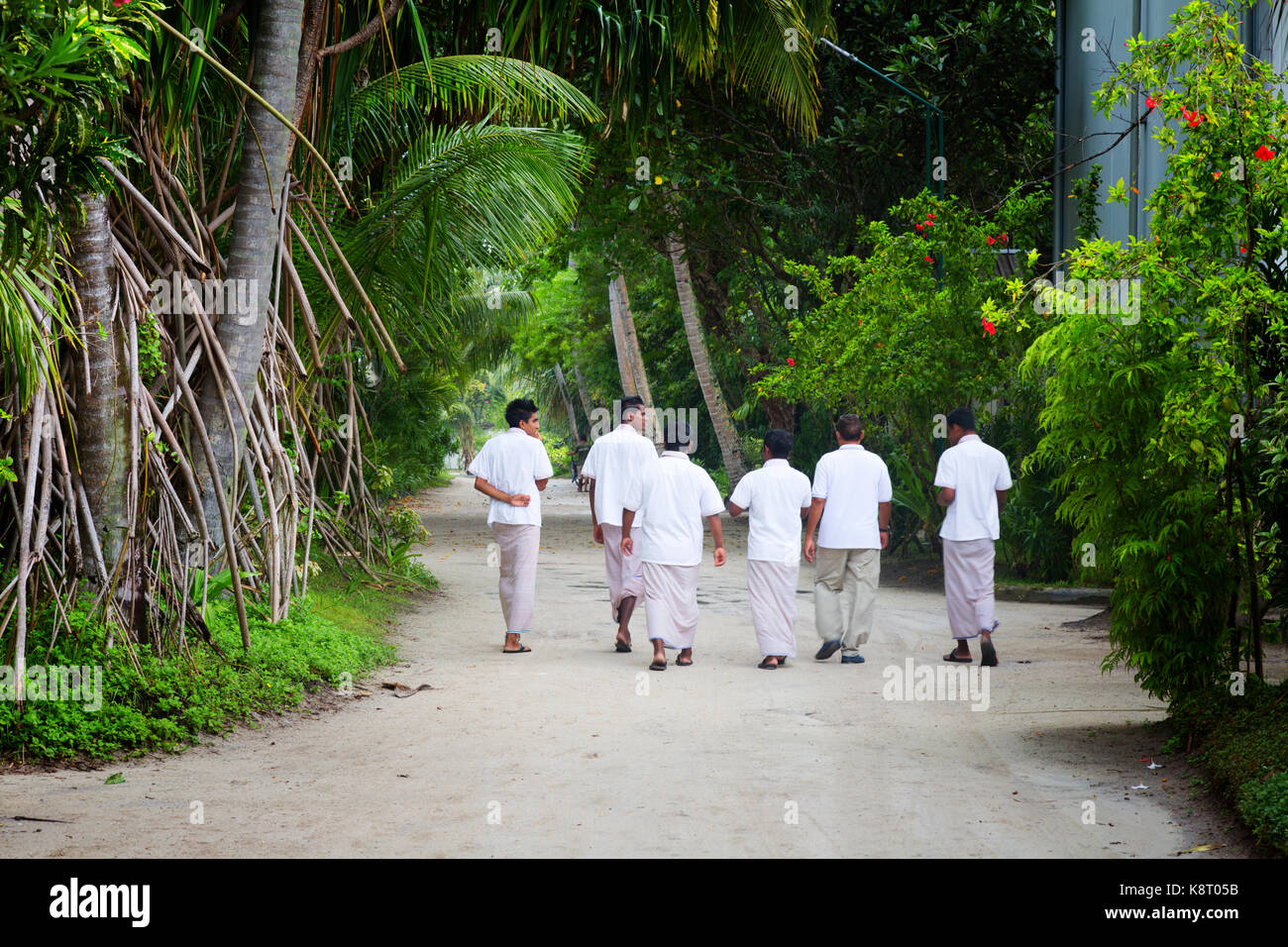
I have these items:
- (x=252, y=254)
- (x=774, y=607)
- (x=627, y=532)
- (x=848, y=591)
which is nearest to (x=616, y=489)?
(x=627, y=532)

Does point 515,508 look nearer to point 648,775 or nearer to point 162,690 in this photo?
point 162,690

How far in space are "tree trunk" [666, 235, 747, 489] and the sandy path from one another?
1264 cm

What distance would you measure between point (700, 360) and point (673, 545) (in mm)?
13701

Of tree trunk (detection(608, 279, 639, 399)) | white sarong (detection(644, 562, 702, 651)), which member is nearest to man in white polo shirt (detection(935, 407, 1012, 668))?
white sarong (detection(644, 562, 702, 651))

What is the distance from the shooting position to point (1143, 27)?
1256 cm

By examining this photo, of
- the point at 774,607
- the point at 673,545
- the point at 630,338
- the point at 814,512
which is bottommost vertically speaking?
the point at 774,607

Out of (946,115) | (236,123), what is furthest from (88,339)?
(946,115)

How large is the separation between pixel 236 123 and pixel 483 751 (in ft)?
14.0

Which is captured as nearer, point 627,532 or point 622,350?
point 627,532

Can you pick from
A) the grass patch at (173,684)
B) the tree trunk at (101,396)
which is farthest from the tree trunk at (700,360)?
the tree trunk at (101,396)

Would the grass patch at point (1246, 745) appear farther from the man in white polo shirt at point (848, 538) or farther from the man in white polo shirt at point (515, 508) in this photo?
the man in white polo shirt at point (515, 508)

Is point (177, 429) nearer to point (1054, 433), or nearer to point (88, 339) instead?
point (88, 339)

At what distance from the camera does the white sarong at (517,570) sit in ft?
31.1

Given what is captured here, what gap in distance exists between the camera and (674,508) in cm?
905
